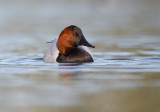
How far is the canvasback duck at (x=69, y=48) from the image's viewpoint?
8.96 m

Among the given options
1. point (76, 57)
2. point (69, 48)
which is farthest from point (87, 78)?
point (69, 48)

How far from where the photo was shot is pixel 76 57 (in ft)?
29.1

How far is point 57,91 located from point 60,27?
11.9 metres

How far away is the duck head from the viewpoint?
9185mm

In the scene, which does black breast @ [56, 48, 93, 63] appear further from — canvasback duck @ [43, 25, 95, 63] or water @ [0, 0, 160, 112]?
water @ [0, 0, 160, 112]

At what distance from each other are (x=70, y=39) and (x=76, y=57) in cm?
55

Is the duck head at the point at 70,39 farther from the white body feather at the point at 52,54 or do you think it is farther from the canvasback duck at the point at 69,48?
the white body feather at the point at 52,54

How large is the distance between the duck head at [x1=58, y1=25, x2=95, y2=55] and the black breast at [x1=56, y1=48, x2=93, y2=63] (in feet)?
0.67

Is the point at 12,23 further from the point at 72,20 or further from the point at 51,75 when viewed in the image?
the point at 51,75

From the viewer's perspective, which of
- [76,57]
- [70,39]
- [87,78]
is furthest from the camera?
[70,39]

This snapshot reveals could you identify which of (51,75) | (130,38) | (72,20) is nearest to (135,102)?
(51,75)

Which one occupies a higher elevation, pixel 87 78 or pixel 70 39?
pixel 70 39

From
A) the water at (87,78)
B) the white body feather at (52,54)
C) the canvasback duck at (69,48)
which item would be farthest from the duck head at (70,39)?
the water at (87,78)

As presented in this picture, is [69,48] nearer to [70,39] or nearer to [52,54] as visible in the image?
[70,39]
